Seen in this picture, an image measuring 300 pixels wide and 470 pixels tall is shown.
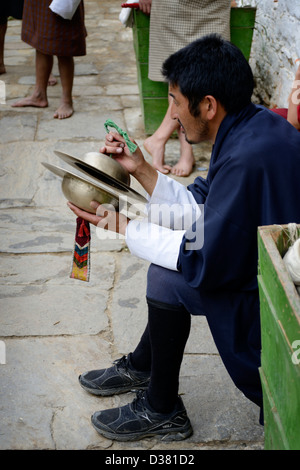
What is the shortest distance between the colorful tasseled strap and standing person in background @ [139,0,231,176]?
2345 millimetres

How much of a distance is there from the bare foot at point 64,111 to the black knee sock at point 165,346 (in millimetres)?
3827

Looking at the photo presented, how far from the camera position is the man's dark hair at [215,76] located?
2.10 meters

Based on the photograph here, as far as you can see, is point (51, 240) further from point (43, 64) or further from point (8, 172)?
point (43, 64)

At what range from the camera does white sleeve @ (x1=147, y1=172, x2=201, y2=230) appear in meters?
2.59

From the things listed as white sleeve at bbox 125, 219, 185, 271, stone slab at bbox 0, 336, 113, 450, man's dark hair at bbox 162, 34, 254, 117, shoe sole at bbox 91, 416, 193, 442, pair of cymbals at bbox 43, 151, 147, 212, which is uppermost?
man's dark hair at bbox 162, 34, 254, 117

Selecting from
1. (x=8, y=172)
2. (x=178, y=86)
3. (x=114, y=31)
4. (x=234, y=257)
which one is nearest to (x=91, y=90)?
(x=8, y=172)

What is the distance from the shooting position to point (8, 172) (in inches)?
187

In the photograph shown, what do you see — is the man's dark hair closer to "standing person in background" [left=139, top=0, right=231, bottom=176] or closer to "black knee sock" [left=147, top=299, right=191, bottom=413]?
"black knee sock" [left=147, top=299, right=191, bottom=413]

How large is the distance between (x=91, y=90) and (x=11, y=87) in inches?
35.1

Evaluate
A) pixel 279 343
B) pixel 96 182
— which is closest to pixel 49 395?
pixel 96 182

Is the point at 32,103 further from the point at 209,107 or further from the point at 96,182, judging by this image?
the point at 209,107

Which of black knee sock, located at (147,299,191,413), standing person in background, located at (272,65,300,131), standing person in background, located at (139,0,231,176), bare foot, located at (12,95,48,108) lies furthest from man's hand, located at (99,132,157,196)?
bare foot, located at (12,95,48,108)

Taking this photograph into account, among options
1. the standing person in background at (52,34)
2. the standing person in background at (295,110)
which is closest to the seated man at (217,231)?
the standing person in background at (295,110)

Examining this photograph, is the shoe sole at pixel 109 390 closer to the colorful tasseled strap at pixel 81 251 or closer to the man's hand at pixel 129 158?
the colorful tasseled strap at pixel 81 251
